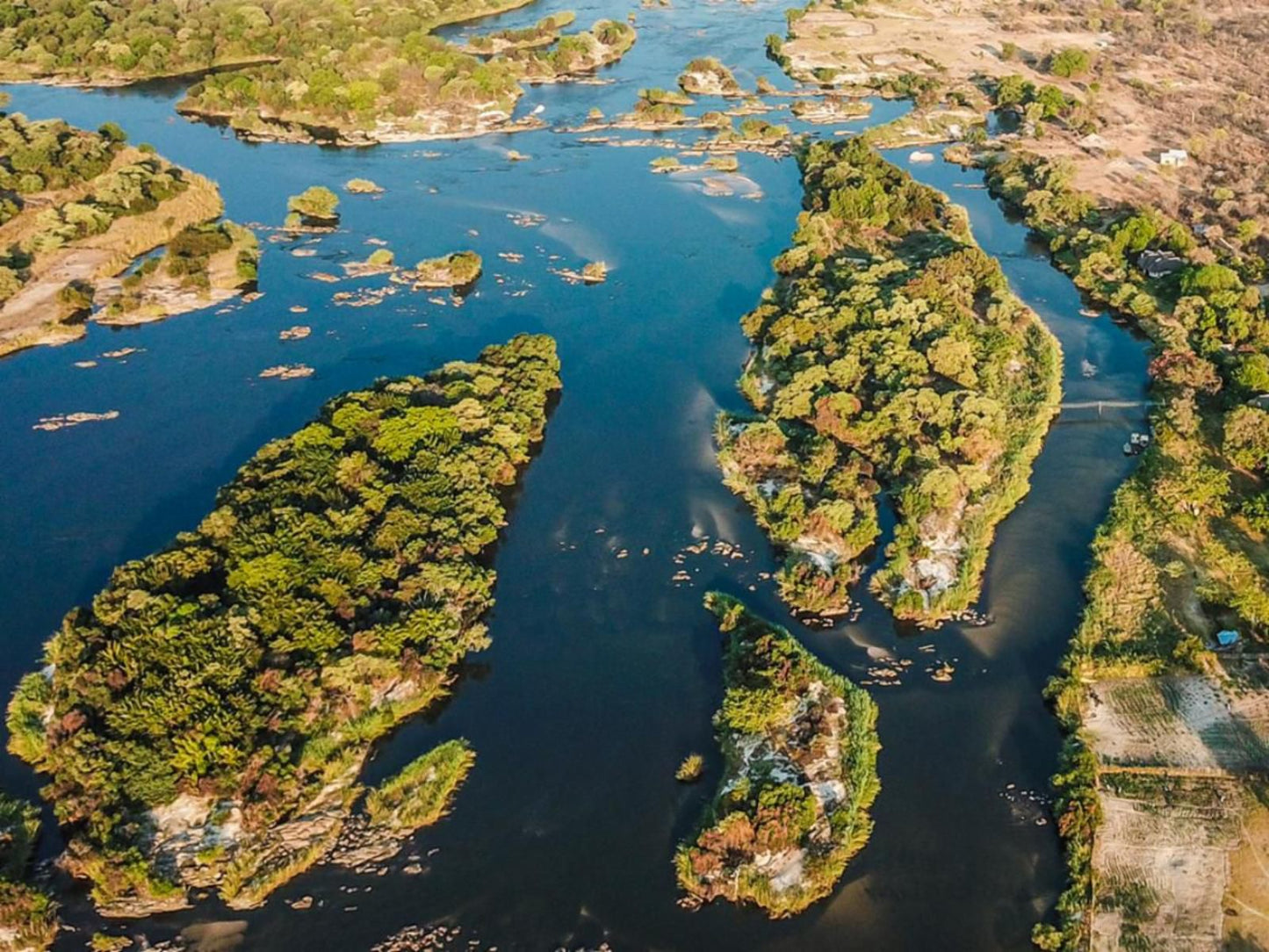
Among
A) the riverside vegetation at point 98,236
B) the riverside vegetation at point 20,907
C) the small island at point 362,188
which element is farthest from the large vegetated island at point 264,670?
the small island at point 362,188

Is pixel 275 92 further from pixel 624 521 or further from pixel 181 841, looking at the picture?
pixel 181 841

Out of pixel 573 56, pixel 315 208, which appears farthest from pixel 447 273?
pixel 573 56

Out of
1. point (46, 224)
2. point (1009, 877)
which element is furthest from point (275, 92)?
point (1009, 877)

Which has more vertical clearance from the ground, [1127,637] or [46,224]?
[46,224]

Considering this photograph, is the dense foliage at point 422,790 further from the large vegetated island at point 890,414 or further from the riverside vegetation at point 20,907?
the large vegetated island at point 890,414

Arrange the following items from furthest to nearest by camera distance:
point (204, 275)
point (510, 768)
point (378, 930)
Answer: point (204, 275)
point (510, 768)
point (378, 930)

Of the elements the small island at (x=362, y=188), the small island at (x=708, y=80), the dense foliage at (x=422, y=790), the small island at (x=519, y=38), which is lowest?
the dense foliage at (x=422, y=790)

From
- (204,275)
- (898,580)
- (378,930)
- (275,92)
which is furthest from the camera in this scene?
(275,92)
